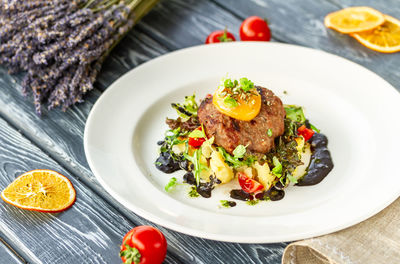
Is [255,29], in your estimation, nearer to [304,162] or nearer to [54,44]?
[304,162]

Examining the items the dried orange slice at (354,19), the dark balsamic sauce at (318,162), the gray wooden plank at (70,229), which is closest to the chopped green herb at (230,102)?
the dark balsamic sauce at (318,162)

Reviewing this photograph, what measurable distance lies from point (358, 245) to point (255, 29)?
317 cm

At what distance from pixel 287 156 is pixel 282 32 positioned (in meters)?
2.56

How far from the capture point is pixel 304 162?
439cm

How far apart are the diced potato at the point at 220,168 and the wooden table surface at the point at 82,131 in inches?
22.4

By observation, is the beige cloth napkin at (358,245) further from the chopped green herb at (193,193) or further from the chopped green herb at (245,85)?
the chopped green herb at (245,85)

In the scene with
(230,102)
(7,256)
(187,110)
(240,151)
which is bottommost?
(7,256)

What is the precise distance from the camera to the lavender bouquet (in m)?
5.20

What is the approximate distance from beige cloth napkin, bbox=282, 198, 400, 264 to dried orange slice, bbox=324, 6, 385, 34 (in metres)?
2.96

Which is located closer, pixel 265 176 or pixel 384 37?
pixel 265 176

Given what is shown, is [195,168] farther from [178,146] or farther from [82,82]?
[82,82]

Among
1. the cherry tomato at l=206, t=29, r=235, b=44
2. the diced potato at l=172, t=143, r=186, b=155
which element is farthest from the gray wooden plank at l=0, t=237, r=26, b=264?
the cherry tomato at l=206, t=29, r=235, b=44

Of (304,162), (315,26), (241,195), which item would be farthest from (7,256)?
(315,26)

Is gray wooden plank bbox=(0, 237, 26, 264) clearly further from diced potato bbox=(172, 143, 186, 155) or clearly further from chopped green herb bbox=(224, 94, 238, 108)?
chopped green herb bbox=(224, 94, 238, 108)
